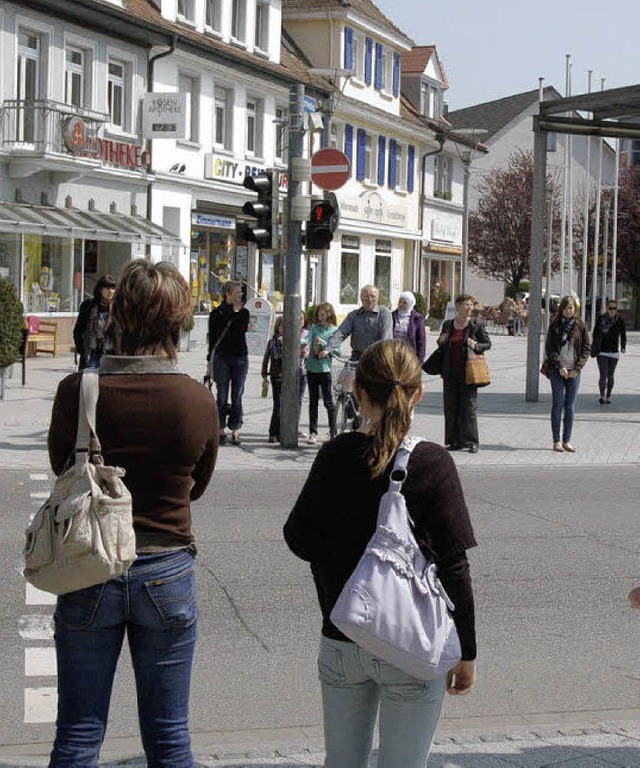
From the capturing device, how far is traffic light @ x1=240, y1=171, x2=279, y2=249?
15.3 m

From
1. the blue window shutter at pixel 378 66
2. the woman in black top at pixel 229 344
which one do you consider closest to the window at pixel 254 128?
the blue window shutter at pixel 378 66

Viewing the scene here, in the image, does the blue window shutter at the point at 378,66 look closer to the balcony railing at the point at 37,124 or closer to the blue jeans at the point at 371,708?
the balcony railing at the point at 37,124

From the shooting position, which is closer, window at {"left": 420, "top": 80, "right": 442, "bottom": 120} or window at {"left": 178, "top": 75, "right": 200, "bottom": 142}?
window at {"left": 178, "top": 75, "right": 200, "bottom": 142}

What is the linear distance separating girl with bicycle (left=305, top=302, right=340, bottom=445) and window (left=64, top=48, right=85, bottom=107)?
15.4 metres

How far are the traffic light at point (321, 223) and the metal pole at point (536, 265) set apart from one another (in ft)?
20.9

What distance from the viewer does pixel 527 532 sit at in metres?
10.0

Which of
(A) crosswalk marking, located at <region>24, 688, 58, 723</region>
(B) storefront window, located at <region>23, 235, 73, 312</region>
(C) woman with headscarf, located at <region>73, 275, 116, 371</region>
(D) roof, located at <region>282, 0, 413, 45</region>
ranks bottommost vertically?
(A) crosswalk marking, located at <region>24, 688, 58, 723</region>

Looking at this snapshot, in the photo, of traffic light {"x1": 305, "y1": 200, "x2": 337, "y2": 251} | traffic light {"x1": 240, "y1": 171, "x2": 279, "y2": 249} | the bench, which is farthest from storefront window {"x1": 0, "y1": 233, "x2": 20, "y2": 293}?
traffic light {"x1": 305, "y1": 200, "x2": 337, "y2": 251}

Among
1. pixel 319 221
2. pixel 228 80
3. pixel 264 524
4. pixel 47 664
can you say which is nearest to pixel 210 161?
pixel 228 80

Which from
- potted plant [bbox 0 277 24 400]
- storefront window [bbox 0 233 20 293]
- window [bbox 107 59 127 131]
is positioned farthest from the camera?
window [bbox 107 59 127 131]

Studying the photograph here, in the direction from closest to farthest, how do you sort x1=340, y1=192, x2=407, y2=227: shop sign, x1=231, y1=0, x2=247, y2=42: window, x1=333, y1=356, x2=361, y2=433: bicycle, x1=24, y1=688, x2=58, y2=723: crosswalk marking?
x1=24, y1=688, x2=58, y2=723: crosswalk marking, x1=333, y1=356, x2=361, y2=433: bicycle, x1=231, y1=0, x2=247, y2=42: window, x1=340, y1=192, x2=407, y2=227: shop sign

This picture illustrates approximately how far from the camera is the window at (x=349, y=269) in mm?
45250

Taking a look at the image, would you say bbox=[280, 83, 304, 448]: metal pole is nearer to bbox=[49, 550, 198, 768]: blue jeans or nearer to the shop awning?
bbox=[49, 550, 198, 768]: blue jeans

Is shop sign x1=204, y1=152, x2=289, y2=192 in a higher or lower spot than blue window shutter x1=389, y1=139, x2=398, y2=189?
lower
